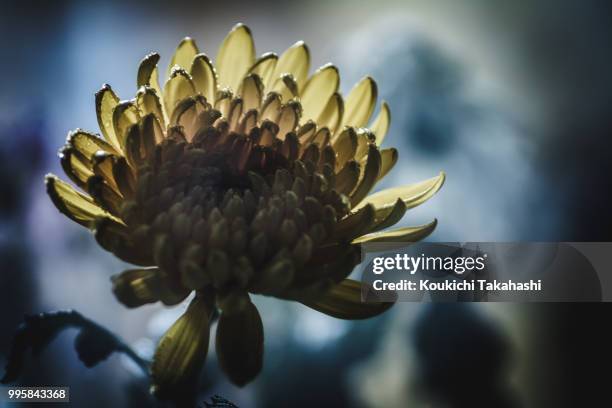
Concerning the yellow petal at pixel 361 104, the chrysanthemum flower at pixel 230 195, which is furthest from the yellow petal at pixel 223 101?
the yellow petal at pixel 361 104

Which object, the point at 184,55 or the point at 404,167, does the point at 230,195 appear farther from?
the point at 404,167

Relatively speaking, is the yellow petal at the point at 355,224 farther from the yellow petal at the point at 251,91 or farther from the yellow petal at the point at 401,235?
the yellow petal at the point at 251,91

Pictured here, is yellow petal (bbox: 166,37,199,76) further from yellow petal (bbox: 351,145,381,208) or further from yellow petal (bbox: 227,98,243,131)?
yellow petal (bbox: 351,145,381,208)

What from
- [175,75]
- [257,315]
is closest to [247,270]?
[257,315]

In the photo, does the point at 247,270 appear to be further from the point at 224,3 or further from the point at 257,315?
the point at 224,3

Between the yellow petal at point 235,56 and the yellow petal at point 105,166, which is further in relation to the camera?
the yellow petal at point 235,56

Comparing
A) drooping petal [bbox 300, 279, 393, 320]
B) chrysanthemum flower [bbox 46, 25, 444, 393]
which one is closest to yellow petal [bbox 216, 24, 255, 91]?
chrysanthemum flower [bbox 46, 25, 444, 393]

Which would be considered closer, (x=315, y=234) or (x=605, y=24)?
(x=315, y=234)

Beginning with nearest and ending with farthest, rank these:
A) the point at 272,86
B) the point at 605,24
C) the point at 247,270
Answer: the point at 247,270
the point at 272,86
the point at 605,24
